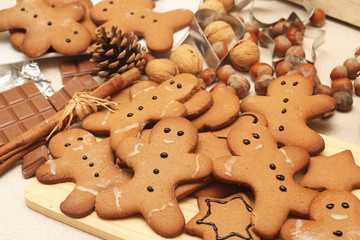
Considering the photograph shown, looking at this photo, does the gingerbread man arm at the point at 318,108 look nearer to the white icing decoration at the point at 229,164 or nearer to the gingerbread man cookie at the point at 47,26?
the white icing decoration at the point at 229,164

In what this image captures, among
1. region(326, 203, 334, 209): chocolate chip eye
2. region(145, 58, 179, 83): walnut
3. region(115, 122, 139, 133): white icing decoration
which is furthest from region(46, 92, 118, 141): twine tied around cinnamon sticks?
region(326, 203, 334, 209): chocolate chip eye

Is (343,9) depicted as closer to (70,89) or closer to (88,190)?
(70,89)

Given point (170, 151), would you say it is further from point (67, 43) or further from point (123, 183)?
point (67, 43)

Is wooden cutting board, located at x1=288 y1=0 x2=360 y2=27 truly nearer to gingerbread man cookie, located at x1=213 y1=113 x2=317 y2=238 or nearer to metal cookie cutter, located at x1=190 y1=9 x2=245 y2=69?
metal cookie cutter, located at x1=190 y1=9 x2=245 y2=69

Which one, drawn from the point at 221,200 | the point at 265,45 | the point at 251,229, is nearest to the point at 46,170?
the point at 221,200

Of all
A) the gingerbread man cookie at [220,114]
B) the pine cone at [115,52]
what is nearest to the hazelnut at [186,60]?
the pine cone at [115,52]

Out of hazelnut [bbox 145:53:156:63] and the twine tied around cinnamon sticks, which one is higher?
hazelnut [bbox 145:53:156:63]

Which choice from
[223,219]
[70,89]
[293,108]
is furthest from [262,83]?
[70,89]
